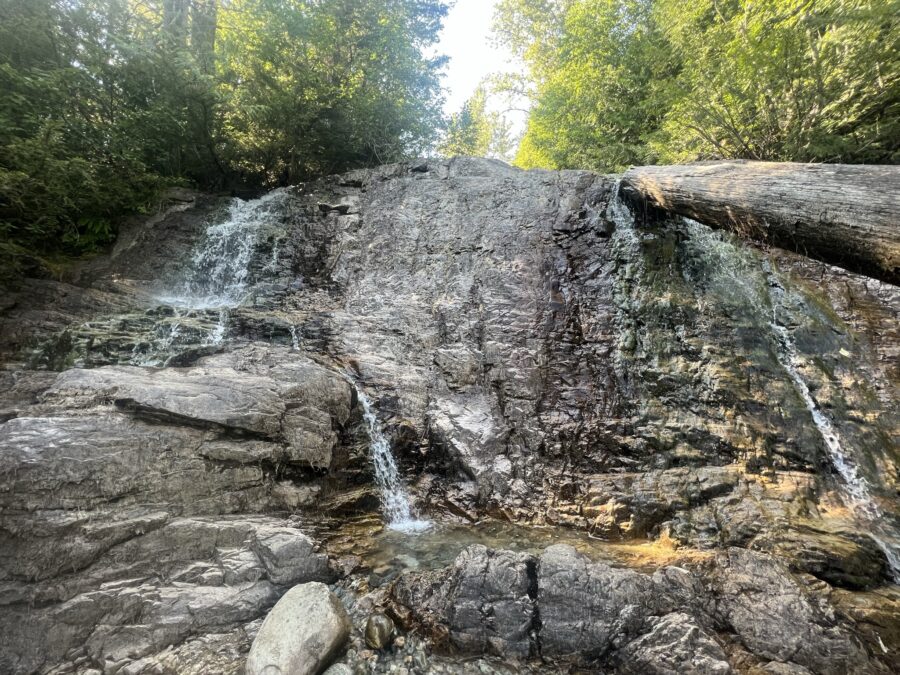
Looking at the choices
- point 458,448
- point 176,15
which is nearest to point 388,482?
point 458,448

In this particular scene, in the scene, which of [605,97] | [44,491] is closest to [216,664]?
[44,491]

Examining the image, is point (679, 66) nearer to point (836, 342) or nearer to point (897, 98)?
point (897, 98)

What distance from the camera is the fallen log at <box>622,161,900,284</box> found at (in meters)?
3.74

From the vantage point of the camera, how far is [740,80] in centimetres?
627

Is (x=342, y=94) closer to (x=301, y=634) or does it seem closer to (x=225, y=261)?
(x=225, y=261)

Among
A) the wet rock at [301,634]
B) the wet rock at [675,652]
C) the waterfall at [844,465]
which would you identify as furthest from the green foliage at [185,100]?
the waterfall at [844,465]

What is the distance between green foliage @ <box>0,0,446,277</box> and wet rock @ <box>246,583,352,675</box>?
625 cm

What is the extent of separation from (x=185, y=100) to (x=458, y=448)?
8.52 m

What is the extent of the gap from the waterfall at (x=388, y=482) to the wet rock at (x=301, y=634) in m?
1.63

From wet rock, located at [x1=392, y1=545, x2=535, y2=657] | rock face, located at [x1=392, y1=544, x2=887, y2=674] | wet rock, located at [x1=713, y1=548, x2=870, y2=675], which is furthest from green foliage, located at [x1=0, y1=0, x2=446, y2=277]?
wet rock, located at [x1=713, y1=548, x2=870, y2=675]

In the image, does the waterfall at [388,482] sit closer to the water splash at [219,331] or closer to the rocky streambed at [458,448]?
the rocky streambed at [458,448]

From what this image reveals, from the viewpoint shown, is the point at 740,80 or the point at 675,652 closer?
the point at 675,652

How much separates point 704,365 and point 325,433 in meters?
5.15

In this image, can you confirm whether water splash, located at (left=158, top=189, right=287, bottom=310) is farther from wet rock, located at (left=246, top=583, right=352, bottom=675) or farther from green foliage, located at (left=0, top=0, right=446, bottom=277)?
wet rock, located at (left=246, top=583, right=352, bottom=675)
